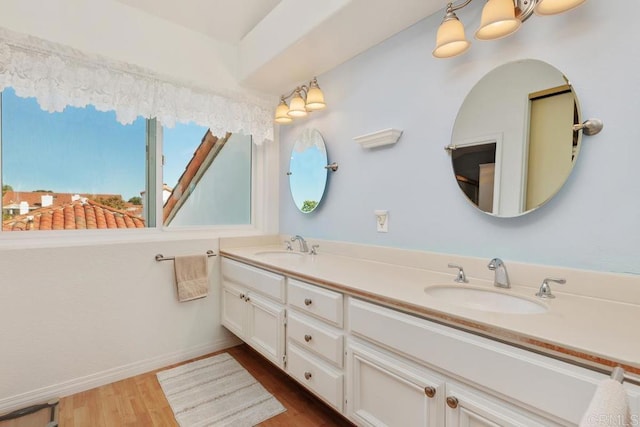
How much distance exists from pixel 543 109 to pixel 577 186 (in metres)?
0.33

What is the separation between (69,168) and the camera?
1902 mm

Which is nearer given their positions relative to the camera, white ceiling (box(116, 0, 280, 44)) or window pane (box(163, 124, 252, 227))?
white ceiling (box(116, 0, 280, 44))

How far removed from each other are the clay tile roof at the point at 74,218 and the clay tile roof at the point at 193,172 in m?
0.23

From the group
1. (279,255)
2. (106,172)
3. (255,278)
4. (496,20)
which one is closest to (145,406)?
(255,278)

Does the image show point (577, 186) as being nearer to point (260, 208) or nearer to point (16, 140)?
point (260, 208)

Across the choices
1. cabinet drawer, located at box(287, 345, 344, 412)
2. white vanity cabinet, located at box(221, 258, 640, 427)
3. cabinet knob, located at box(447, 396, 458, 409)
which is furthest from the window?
cabinet knob, located at box(447, 396, 458, 409)

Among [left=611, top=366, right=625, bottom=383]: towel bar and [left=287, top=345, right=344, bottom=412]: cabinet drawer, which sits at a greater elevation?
[left=611, top=366, right=625, bottom=383]: towel bar

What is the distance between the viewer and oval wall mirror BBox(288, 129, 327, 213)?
Answer: 2238 mm

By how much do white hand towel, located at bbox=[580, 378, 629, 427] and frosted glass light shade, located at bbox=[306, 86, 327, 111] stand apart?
191cm

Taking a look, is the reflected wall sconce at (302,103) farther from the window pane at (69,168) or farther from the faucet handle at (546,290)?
the faucet handle at (546,290)

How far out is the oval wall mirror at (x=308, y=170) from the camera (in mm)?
2238

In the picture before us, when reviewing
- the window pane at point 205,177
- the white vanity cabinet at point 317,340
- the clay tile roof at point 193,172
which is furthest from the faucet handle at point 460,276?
the clay tile roof at point 193,172

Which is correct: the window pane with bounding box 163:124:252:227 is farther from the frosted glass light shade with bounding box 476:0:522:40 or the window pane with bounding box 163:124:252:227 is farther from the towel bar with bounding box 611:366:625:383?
the towel bar with bounding box 611:366:625:383

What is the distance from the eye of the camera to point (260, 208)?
105 inches
